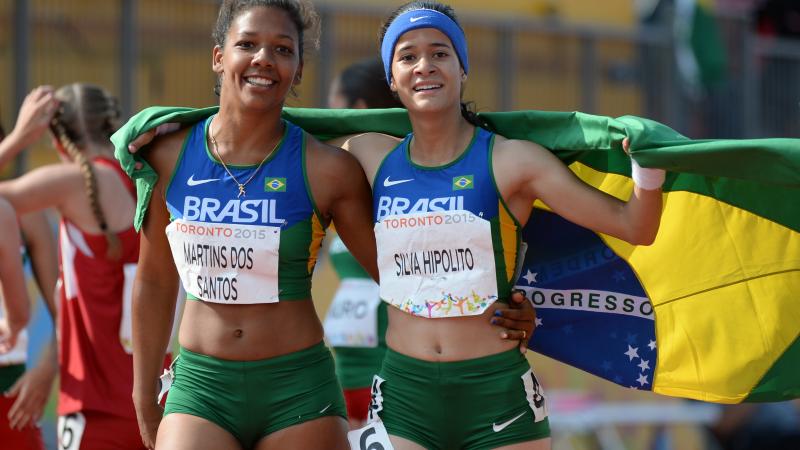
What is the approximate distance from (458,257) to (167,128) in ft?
4.08

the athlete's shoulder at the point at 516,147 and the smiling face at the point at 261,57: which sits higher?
the smiling face at the point at 261,57

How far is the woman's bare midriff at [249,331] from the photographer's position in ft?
15.3

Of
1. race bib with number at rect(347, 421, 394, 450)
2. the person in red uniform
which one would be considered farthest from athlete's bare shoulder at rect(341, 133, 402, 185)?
the person in red uniform

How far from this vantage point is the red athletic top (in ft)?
19.9

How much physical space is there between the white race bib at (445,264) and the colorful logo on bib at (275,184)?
438 mm

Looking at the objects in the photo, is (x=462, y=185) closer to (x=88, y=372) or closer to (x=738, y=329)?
(x=738, y=329)

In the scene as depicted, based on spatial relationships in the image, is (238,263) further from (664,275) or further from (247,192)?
(664,275)

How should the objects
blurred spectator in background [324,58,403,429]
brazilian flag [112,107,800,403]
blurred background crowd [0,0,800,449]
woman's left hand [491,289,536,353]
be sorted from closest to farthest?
woman's left hand [491,289,536,353] < brazilian flag [112,107,800,403] < blurred spectator in background [324,58,403,429] < blurred background crowd [0,0,800,449]

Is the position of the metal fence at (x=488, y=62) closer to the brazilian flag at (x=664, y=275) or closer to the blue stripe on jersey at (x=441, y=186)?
the brazilian flag at (x=664, y=275)

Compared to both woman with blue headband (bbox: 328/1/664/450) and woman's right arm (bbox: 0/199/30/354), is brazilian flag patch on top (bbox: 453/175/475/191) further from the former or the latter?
woman's right arm (bbox: 0/199/30/354)

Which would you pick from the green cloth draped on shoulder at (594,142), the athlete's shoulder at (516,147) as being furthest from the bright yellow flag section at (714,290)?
the athlete's shoulder at (516,147)

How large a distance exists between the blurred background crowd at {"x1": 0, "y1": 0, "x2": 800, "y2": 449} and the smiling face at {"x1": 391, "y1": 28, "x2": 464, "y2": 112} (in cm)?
420

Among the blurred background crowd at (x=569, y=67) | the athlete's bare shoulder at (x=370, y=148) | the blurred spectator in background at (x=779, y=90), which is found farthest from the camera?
the blurred spectator in background at (x=779, y=90)

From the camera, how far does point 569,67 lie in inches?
527
